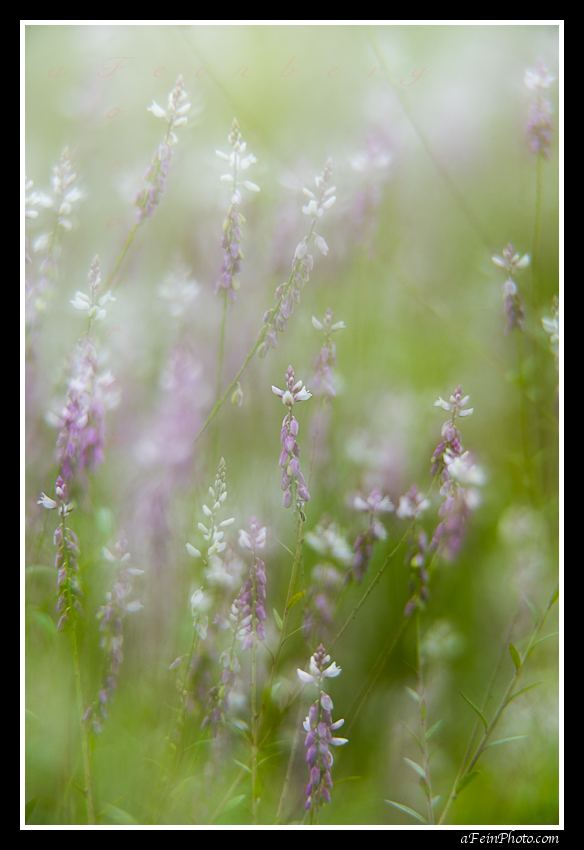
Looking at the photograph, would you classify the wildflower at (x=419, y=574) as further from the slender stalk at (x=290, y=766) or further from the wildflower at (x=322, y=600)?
the slender stalk at (x=290, y=766)

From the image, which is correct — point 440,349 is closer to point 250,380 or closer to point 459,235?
point 459,235

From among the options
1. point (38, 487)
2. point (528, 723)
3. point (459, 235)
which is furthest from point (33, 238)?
point (528, 723)

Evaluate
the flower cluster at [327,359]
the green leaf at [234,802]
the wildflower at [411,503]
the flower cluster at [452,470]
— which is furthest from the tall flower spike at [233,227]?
the green leaf at [234,802]

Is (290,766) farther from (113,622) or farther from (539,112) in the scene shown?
(539,112)

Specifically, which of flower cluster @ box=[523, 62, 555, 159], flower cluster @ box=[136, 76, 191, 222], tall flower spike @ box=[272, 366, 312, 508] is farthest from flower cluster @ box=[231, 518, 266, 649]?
flower cluster @ box=[523, 62, 555, 159]

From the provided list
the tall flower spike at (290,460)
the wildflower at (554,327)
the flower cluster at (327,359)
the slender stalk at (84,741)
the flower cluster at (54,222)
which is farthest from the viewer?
the wildflower at (554,327)

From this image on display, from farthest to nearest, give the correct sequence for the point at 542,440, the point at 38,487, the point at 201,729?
1. the point at 542,440
2. the point at 38,487
3. the point at 201,729
